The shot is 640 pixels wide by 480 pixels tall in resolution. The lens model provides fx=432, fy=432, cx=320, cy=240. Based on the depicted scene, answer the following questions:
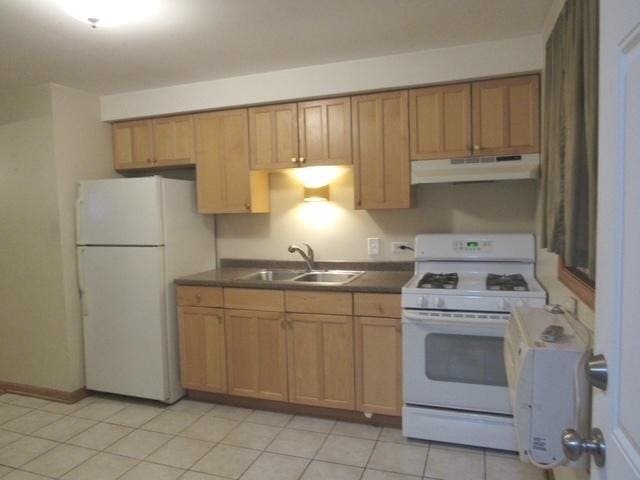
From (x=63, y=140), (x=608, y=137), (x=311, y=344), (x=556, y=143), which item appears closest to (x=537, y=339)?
(x=608, y=137)

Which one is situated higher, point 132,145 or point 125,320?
point 132,145

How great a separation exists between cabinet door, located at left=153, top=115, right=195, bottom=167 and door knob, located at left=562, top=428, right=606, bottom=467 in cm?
297

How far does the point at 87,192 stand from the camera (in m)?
3.12

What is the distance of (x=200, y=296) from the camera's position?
118 inches

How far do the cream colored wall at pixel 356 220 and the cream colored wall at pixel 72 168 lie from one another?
1.06 meters

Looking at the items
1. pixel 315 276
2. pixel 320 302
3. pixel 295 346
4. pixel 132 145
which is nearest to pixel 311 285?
pixel 320 302

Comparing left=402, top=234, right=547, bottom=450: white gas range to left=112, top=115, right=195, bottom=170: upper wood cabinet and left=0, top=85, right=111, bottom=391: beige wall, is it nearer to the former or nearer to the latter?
left=112, top=115, right=195, bottom=170: upper wood cabinet

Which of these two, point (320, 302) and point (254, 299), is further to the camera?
point (254, 299)

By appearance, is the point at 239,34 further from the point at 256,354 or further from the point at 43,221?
the point at 43,221

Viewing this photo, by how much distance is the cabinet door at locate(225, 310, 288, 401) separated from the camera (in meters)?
2.82

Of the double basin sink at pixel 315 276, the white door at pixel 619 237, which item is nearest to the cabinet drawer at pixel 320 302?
the double basin sink at pixel 315 276

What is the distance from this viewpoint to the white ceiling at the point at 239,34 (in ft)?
6.73

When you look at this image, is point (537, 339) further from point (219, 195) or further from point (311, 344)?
point (219, 195)

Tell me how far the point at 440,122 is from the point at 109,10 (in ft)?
6.11
